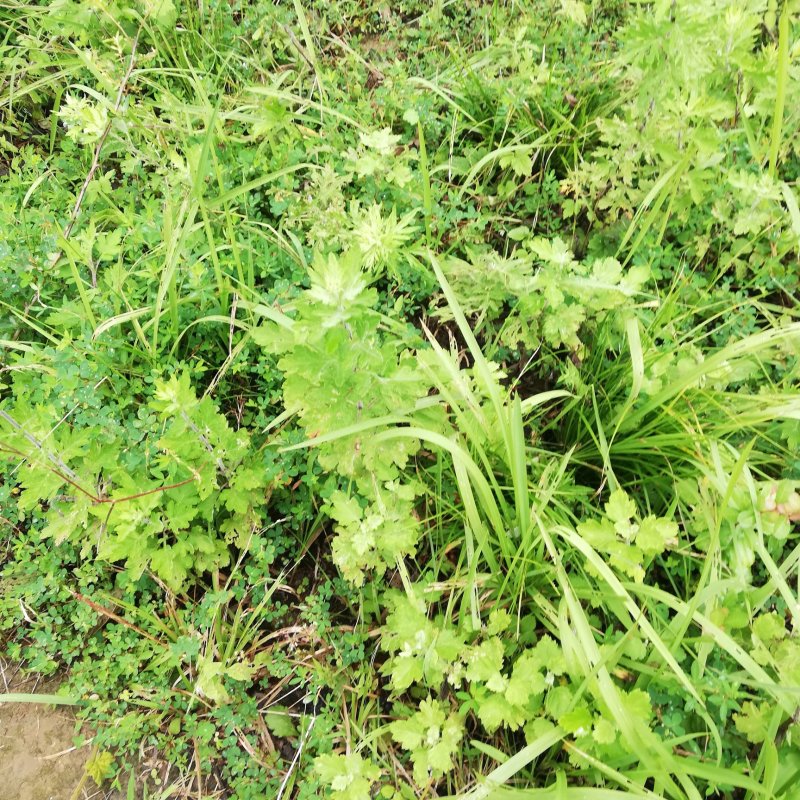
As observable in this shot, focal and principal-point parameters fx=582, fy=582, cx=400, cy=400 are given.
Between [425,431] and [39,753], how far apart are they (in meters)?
1.69

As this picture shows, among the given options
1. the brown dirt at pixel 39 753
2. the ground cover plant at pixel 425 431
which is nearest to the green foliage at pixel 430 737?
the ground cover plant at pixel 425 431

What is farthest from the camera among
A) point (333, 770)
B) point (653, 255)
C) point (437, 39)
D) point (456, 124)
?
point (437, 39)

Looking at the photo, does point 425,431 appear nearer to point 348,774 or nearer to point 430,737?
point 430,737

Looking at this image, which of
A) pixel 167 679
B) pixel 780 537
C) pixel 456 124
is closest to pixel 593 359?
pixel 780 537

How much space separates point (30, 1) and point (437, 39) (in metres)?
2.14

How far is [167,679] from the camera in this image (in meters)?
1.95

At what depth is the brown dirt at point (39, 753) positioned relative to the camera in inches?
74.6

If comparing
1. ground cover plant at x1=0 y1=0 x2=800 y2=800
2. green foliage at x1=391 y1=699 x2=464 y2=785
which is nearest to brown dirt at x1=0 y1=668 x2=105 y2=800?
ground cover plant at x1=0 y1=0 x2=800 y2=800

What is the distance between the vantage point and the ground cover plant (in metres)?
1.66

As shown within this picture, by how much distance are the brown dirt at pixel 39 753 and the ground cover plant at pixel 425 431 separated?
11 centimetres

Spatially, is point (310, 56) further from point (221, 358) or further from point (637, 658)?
point (637, 658)

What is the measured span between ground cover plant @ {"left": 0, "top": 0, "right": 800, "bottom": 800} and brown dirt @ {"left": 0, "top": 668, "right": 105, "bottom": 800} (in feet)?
0.36

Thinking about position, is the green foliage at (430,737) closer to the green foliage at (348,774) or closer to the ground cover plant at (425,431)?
the ground cover plant at (425,431)

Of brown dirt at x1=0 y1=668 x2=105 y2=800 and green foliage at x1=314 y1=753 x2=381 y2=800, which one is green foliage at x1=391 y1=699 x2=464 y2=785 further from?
brown dirt at x1=0 y1=668 x2=105 y2=800
